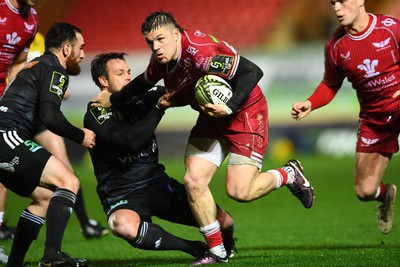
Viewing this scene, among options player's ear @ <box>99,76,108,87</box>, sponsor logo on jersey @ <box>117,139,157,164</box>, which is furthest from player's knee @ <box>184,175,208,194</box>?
player's ear @ <box>99,76,108,87</box>

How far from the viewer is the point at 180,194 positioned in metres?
6.66

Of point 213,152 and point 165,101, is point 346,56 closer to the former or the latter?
point 213,152

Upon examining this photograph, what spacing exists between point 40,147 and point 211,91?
1430 mm

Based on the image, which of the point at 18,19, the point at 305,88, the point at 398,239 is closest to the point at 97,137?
the point at 18,19

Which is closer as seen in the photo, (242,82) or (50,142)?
(242,82)

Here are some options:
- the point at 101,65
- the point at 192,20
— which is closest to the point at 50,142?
A: the point at 101,65

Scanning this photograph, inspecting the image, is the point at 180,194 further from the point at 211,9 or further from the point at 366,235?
the point at 211,9

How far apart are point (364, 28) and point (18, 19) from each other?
3.42 m

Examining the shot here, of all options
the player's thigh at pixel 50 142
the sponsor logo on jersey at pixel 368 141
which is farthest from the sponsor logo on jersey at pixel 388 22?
the player's thigh at pixel 50 142

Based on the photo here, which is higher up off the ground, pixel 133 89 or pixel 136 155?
pixel 133 89

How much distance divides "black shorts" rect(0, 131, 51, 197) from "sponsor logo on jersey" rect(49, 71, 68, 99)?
0.45m

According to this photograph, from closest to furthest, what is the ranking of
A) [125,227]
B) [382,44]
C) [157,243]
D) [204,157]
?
[125,227]
[157,243]
[204,157]
[382,44]

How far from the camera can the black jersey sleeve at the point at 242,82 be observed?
245 inches

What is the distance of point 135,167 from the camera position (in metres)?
6.61
